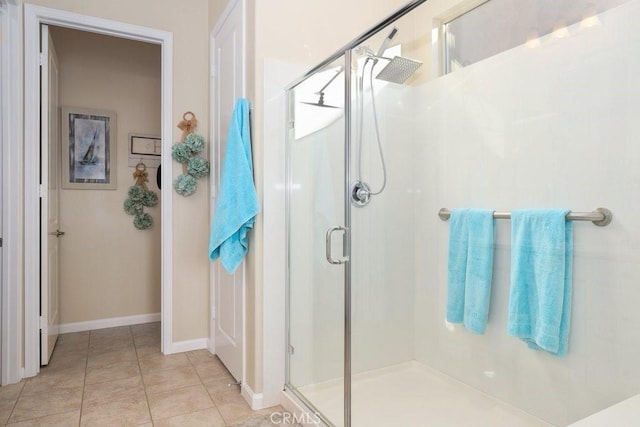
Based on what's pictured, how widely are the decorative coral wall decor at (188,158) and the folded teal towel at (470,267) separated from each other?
1924mm

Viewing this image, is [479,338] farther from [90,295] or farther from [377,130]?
[90,295]

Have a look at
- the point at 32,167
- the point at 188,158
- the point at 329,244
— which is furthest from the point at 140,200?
the point at 329,244

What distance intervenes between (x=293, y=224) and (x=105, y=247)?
2.28m

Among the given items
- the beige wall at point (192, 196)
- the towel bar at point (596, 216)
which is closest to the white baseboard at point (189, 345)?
the beige wall at point (192, 196)

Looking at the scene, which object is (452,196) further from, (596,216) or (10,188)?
(10,188)

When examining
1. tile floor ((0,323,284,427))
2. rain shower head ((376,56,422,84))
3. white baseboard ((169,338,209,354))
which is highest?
rain shower head ((376,56,422,84))

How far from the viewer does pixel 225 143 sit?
2.69 metres

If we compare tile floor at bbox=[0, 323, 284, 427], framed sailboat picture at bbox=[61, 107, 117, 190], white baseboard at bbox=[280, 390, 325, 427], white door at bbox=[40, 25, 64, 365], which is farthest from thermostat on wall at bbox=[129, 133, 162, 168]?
white baseboard at bbox=[280, 390, 325, 427]

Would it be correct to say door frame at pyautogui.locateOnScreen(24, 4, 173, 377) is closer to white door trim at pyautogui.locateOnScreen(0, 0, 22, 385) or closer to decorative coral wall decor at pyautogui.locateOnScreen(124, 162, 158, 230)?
white door trim at pyautogui.locateOnScreen(0, 0, 22, 385)

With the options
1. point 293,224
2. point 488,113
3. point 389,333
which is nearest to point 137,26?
point 293,224

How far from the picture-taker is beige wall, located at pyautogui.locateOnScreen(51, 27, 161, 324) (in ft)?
11.4

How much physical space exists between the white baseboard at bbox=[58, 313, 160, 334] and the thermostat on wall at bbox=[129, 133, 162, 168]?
1435mm

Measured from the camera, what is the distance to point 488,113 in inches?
65.4

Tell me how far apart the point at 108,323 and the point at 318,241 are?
2.59 meters
